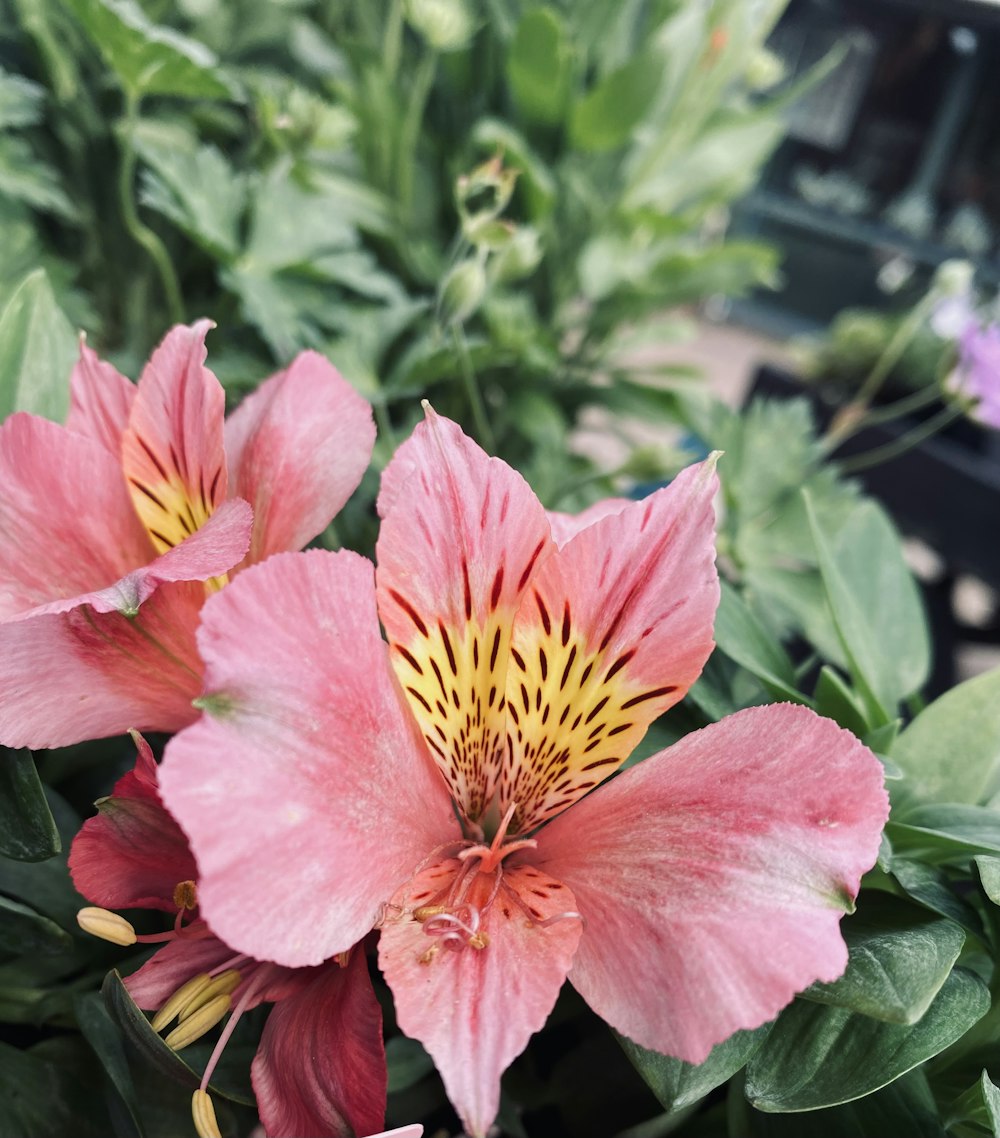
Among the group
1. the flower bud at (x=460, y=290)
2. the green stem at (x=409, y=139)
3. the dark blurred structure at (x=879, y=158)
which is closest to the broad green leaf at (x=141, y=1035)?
the flower bud at (x=460, y=290)

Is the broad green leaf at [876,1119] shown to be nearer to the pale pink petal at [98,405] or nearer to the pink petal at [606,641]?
the pink petal at [606,641]

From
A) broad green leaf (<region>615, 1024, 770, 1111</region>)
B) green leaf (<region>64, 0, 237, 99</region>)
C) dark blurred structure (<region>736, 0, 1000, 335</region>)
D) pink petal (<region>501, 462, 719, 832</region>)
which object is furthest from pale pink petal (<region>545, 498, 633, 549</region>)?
dark blurred structure (<region>736, 0, 1000, 335</region>)

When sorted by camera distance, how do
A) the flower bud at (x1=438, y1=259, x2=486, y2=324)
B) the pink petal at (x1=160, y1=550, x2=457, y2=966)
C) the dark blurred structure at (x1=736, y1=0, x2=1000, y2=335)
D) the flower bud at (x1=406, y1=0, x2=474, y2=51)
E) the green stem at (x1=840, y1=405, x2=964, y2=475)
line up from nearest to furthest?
1. the pink petal at (x1=160, y1=550, x2=457, y2=966)
2. the flower bud at (x1=438, y1=259, x2=486, y2=324)
3. the flower bud at (x1=406, y1=0, x2=474, y2=51)
4. the green stem at (x1=840, y1=405, x2=964, y2=475)
5. the dark blurred structure at (x1=736, y1=0, x2=1000, y2=335)

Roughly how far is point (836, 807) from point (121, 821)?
0.18 meters

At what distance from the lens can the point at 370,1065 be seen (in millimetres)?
231

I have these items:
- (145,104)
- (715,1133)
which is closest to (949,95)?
(145,104)

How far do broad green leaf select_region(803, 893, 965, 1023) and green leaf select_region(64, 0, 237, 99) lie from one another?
47cm

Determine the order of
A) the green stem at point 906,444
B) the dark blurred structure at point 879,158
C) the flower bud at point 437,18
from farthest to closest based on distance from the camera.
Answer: the dark blurred structure at point 879,158, the green stem at point 906,444, the flower bud at point 437,18

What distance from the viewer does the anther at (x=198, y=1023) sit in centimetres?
25

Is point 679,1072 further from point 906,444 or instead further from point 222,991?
point 906,444

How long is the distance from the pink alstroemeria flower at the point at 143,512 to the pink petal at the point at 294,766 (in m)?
0.05

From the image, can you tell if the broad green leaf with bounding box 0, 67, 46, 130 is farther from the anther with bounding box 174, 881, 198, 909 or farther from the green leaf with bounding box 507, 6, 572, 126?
the anther with bounding box 174, 881, 198, 909

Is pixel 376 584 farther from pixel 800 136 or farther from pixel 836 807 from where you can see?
pixel 800 136

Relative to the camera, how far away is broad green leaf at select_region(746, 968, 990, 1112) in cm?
25
